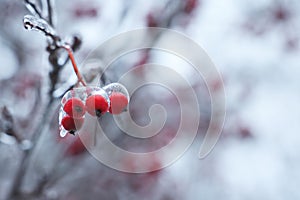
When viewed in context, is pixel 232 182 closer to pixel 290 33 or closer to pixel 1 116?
pixel 290 33

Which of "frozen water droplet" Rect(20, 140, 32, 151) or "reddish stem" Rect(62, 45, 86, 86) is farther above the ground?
"reddish stem" Rect(62, 45, 86, 86)

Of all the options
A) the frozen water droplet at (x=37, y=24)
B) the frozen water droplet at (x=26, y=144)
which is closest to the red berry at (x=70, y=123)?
the frozen water droplet at (x=37, y=24)

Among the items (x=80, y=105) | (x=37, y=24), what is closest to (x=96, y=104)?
(x=80, y=105)

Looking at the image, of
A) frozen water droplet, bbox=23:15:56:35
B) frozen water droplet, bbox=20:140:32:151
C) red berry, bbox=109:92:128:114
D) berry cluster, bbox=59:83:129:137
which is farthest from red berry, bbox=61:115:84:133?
frozen water droplet, bbox=20:140:32:151

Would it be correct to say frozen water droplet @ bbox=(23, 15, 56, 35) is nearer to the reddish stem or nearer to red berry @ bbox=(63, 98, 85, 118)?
the reddish stem

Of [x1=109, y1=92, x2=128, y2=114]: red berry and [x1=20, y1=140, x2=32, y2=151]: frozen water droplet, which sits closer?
[x1=109, y1=92, x2=128, y2=114]: red berry

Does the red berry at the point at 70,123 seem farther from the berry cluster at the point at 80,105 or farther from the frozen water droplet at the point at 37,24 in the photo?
the frozen water droplet at the point at 37,24

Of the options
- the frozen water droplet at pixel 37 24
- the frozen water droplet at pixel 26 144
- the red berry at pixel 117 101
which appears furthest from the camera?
the frozen water droplet at pixel 26 144
